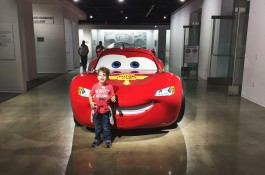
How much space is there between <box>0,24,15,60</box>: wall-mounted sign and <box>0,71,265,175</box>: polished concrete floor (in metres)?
2.16

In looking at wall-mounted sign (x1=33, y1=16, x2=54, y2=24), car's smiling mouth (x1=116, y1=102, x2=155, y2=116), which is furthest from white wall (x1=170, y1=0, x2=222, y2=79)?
wall-mounted sign (x1=33, y1=16, x2=54, y2=24)

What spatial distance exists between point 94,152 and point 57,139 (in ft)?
→ 2.58

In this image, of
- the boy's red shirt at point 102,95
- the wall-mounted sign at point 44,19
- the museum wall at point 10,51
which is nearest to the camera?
the boy's red shirt at point 102,95

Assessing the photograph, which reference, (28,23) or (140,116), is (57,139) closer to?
(140,116)

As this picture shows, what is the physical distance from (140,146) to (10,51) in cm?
538

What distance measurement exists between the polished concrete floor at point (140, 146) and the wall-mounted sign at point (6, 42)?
7.08 feet

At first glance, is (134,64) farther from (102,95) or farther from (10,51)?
(10,51)

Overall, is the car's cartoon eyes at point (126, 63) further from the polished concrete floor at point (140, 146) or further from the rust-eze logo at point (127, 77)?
the polished concrete floor at point (140, 146)

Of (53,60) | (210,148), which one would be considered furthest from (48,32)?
(210,148)

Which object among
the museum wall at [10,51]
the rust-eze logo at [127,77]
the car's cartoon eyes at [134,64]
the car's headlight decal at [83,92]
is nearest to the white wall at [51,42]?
the museum wall at [10,51]

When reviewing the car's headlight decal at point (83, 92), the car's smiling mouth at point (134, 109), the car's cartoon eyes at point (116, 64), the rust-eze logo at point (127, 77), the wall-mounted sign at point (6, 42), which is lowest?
the car's smiling mouth at point (134, 109)

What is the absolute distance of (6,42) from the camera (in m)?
6.87

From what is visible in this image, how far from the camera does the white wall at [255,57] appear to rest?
569 cm

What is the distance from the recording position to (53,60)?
39.2 feet
